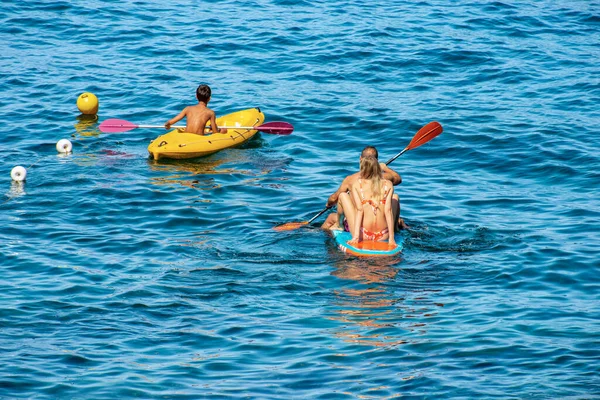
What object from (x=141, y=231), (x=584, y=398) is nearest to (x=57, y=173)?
(x=141, y=231)

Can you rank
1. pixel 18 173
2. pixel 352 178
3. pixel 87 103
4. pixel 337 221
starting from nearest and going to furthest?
pixel 352 178, pixel 337 221, pixel 18 173, pixel 87 103

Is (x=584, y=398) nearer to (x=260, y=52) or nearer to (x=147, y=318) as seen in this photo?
(x=147, y=318)

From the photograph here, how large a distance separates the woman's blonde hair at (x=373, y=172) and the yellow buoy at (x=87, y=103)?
26.3 ft

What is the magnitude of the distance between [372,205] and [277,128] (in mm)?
5243

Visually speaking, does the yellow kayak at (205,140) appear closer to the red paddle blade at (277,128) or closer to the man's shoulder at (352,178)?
the red paddle blade at (277,128)

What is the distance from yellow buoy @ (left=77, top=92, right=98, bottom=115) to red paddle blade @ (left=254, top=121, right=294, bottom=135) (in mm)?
3499

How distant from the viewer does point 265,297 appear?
9.89 metres

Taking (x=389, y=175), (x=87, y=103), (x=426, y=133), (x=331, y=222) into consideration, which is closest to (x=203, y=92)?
(x=87, y=103)

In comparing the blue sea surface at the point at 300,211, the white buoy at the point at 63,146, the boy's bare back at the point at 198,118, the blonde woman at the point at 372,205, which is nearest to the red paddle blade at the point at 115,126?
the blue sea surface at the point at 300,211

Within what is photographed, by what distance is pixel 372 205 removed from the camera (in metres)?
11.0

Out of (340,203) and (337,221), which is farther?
(337,221)

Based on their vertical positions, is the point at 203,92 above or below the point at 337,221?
above

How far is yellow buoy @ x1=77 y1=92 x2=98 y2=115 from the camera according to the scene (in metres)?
17.3

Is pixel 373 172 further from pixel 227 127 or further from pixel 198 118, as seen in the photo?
pixel 227 127
